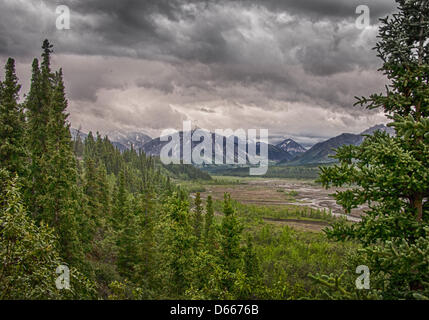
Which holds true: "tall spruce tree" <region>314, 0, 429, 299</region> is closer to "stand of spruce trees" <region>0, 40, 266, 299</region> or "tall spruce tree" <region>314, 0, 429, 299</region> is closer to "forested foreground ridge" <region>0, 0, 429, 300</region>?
"forested foreground ridge" <region>0, 0, 429, 300</region>

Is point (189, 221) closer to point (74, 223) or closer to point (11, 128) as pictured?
point (74, 223)

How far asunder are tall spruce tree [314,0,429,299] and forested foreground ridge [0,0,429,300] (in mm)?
33

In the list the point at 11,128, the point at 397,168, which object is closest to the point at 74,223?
the point at 11,128

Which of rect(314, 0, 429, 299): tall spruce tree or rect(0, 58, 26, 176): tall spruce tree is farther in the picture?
rect(0, 58, 26, 176): tall spruce tree

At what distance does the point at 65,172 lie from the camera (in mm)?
20047

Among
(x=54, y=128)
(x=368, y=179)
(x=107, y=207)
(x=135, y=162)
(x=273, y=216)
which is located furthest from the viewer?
(x=135, y=162)

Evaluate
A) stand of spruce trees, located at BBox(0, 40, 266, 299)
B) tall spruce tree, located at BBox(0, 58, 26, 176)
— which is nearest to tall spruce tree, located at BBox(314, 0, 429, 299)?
stand of spruce trees, located at BBox(0, 40, 266, 299)

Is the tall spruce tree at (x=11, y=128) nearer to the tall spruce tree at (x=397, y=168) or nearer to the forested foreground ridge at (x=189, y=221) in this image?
the forested foreground ridge at (x=189, y=221)

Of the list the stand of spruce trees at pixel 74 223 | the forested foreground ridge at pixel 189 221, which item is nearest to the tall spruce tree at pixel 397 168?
the forested foreground ridge at pixel 189 221

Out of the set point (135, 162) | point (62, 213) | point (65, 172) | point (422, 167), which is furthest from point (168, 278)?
point (135, 162)

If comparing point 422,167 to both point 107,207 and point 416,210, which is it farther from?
point 107,207

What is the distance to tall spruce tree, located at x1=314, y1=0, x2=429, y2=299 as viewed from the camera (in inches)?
219

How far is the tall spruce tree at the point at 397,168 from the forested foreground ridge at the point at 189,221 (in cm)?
3
